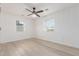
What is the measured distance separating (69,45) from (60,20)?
75.0 inches

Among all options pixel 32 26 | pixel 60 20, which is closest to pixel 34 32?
pixel 32 26

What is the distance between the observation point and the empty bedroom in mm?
3754

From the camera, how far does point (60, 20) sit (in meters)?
5.30

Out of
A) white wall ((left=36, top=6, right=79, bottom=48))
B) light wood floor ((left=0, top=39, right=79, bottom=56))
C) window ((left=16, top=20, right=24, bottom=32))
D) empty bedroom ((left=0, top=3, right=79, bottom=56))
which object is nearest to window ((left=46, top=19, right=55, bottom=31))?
empty bedroom ((left=0, top=3, right=79, bottom=56))

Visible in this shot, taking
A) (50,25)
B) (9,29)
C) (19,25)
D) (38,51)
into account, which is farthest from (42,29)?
A: (38,51)

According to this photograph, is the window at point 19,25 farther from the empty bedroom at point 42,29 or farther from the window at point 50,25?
the window at point 50,25

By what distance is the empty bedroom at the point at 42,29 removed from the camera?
3.75 metres

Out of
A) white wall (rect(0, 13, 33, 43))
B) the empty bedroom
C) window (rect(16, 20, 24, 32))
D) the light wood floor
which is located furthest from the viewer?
window (rect(16, 20, 24, 32))

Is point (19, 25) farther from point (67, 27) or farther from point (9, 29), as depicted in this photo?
point (67, 27)

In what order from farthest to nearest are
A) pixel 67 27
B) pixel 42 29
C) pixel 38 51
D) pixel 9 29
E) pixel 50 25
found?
pixel 42 29
pixel 50 25
pixel 9 29
pixel 67 27
pixel 38 51

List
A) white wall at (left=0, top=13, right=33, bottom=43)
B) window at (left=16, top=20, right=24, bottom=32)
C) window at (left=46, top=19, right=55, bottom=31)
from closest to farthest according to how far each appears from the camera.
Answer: white wall at (left=0, top=13, right=33, bottom=43), window at (left=46, top=19, right=55, bottom=31), window at (left=16, top=20, right=24, bottom=32)

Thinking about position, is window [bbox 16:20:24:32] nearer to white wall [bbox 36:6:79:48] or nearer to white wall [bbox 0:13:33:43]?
white wall [bbox 0:13:33:43]

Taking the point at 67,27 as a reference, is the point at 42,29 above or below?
below

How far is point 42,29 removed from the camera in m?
7.70
